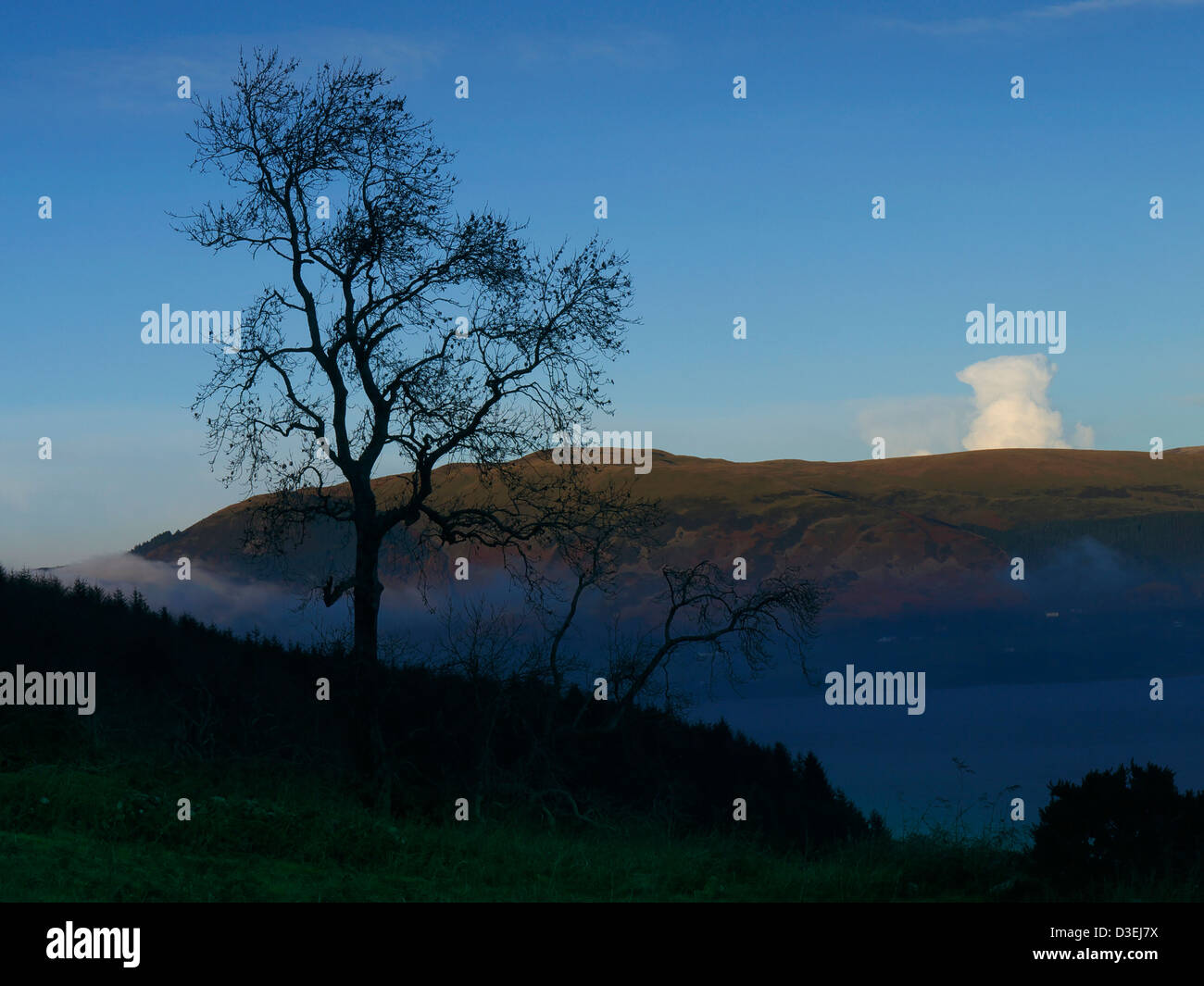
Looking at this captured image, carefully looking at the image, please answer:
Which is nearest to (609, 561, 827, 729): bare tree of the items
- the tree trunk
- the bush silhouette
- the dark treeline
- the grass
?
the dark treeline

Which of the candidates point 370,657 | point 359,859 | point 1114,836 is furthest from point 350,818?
point 1114,836

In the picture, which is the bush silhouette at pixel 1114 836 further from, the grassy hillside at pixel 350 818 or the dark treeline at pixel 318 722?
the dark treeline at pixel 318 722

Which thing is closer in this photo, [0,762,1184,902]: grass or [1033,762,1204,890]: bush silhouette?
[0,762,1184,902]: grass

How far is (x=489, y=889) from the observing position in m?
10.3

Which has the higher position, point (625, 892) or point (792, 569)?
point (792, 569)

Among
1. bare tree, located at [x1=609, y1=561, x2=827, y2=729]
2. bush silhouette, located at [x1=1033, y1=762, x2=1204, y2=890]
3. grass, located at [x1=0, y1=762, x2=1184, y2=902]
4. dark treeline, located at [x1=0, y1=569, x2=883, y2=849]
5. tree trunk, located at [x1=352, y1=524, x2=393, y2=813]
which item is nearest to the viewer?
grass, located at [x1=0, y1=762, x2=1184, y2=902]

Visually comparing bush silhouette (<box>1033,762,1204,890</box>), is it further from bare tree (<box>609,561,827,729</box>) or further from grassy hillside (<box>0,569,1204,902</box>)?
bare tree (<box>609,561,827,729</box>)

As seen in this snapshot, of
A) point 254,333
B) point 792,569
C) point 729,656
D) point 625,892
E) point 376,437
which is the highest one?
point 254,333

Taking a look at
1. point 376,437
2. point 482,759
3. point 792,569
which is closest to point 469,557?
point 376,437

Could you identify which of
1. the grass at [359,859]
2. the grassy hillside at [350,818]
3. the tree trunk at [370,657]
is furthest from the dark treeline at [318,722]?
the grass at [359,859]

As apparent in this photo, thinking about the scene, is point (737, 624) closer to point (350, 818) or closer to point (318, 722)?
point (318, 722)
